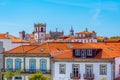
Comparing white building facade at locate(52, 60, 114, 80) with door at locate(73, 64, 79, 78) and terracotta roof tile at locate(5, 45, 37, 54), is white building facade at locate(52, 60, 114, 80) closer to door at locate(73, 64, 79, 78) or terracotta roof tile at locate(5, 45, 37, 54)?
door at locate(73, 64, 79, 78)

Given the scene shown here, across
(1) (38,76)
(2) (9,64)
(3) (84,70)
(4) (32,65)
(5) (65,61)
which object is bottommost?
(1) (38,76)

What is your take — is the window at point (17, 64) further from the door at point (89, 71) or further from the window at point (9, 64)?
the door at point (89, 71)

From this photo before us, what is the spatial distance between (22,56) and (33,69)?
7.01 feet

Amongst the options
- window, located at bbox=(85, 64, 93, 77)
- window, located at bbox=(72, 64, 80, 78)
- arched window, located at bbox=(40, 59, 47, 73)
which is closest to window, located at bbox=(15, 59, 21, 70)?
arched window, located at bbox=(40, 59, 47, 73)

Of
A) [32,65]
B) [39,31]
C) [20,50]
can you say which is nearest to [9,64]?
[20,50]

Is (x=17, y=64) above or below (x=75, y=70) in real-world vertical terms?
above

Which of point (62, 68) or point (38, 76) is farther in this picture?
point (62, 68)

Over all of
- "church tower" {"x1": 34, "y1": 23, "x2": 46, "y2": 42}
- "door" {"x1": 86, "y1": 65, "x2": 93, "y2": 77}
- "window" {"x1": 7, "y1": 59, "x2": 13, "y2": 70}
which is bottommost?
"door" {"x1": 86, "y1": 65, "x2": 93, "y2": 77}

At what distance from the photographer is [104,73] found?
156ft

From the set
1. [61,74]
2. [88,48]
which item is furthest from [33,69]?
[88,48]

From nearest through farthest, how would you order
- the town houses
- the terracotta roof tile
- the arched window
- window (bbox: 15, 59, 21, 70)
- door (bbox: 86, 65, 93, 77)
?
the town houses → door (bbox: 86, 65, 93, 77) → the arched window → window (bbox: 15, 59, 21, 70) → the terracotta roof tile

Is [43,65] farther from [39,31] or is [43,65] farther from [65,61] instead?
[39,31]

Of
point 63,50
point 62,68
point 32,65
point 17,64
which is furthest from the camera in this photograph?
point 63,50

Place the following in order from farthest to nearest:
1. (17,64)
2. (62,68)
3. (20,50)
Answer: (20,50) → (17,64) → (62,68)
